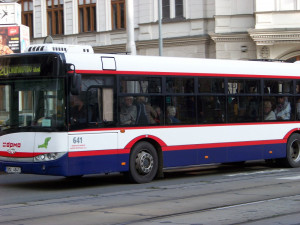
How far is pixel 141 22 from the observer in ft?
121

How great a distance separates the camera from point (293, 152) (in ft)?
60.6

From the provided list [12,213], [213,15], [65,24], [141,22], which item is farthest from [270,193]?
[65,24]

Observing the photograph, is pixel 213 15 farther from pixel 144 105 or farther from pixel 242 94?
pixel 144 105

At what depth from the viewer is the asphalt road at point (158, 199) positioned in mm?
9867

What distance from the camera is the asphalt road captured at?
32.4 ft

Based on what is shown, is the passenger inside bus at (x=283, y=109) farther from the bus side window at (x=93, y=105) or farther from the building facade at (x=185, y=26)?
the building facade at (x=185, y=26)

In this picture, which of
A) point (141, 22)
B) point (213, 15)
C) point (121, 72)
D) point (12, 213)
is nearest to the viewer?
point (12, 213)

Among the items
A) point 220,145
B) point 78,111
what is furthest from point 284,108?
point 78,111

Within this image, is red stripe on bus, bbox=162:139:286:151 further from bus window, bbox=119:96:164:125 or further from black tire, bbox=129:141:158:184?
bus window, bbox=119:96:164:125

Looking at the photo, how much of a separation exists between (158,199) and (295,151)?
7522 mm

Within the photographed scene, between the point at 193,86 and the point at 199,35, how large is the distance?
62.9ft

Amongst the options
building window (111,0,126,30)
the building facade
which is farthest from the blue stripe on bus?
building window (111,0,126,30)

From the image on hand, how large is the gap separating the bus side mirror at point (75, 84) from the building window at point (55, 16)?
28.6m

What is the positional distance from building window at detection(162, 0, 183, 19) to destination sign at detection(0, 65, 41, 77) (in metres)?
22.3
